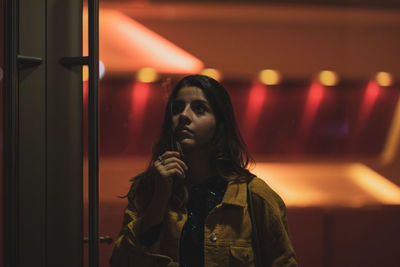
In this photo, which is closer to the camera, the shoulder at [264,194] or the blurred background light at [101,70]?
the shoulder at [264,194]

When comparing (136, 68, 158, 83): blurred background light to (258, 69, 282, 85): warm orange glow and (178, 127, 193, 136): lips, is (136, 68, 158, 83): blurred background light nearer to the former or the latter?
(258, 69, 282, 85): warm orange glow

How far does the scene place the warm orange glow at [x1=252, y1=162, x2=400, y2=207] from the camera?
6.16ft

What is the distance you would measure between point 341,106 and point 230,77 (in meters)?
Answer: 0.50

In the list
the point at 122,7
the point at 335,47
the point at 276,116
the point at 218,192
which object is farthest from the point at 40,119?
the point at 335,47

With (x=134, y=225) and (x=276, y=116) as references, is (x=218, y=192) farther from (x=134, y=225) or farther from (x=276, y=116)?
(x=276, y=116)

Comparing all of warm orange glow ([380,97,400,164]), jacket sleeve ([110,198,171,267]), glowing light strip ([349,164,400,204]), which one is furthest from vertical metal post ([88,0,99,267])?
warm orange glow ([380,97,400,164])

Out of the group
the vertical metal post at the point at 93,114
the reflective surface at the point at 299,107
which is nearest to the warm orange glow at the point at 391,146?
the reflective surface at the point at 299,107

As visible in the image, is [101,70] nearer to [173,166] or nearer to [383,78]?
[173,166]

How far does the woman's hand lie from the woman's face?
0.07 meters

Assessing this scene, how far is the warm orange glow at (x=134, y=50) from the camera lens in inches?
68.1

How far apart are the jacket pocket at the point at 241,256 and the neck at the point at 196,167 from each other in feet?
0.64

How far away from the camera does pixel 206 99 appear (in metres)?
1.24

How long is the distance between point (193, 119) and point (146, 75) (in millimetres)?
599

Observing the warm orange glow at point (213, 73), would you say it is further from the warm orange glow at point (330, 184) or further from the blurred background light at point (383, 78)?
the blurred background light at point (383, 78)
